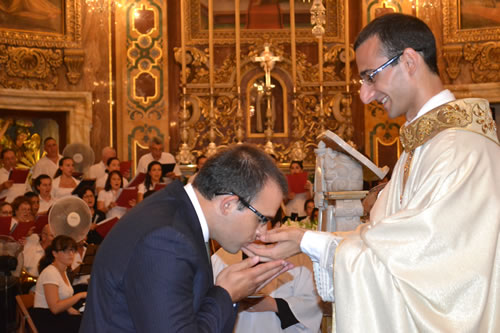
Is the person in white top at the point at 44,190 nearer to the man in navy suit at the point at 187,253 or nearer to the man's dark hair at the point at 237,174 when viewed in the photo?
the man in navy suit at the point at 187,253

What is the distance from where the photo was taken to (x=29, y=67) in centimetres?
1112

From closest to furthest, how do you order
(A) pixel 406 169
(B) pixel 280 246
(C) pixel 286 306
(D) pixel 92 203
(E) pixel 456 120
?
(E) pixel 456 120 → (A) pixel 406 169 → (B) pixel 280 246 → (C) pixel 286 306 → (D) pixel 92 203

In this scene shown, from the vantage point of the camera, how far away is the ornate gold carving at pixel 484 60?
11.1 meters

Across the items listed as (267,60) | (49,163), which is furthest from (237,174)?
(267,60)

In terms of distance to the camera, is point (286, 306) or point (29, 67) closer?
point (286, 306)

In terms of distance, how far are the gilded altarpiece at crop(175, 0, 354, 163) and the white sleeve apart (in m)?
8.86

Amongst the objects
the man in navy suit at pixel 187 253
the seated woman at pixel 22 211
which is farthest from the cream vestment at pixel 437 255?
the seated woman at pixel 22 211

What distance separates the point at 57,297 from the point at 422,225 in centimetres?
393

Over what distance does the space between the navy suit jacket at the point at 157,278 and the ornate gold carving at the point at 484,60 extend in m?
9.77

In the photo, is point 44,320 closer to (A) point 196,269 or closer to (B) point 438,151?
(A) point 196,269

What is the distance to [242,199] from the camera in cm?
244

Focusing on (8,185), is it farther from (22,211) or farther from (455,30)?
(455,30)

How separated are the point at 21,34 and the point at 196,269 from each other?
387 inches

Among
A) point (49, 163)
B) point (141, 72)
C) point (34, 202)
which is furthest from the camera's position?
point (141, 72)
